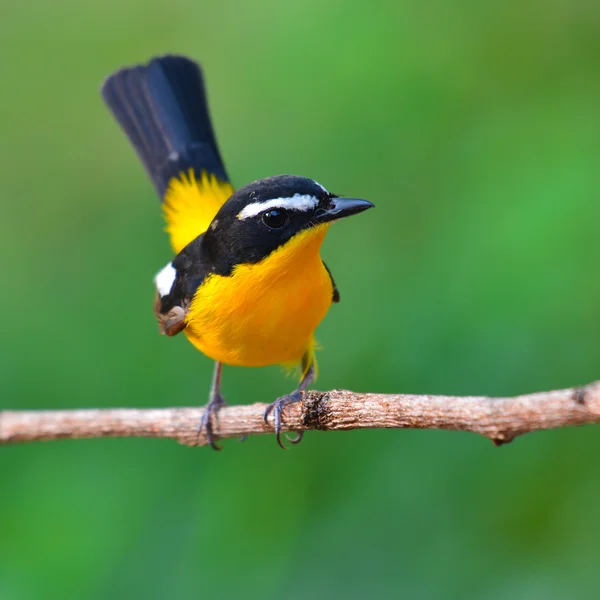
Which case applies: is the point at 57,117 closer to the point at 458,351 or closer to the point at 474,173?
the point at 474,173

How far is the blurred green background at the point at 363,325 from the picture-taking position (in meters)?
4.36

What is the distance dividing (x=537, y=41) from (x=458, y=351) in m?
3.00

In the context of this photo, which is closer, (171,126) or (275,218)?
(275,218)

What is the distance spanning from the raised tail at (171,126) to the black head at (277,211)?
172 centimetres

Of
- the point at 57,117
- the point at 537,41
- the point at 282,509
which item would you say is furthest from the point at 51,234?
the point at 537,41

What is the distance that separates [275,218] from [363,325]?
1.53 metres

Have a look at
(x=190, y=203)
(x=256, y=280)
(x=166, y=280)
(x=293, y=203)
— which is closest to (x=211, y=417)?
(x=166, y=280)

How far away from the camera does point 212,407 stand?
4965 mm

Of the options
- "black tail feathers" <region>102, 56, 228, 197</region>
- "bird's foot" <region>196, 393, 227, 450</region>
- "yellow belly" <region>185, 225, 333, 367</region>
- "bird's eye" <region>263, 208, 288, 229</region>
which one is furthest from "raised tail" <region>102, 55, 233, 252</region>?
"bird's eye" <region>263, 208, 288, 229</region>

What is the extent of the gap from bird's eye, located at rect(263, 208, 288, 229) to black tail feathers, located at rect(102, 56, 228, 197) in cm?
195

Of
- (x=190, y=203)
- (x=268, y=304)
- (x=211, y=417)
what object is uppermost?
(x=268, y=304)

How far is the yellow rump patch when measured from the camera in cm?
548

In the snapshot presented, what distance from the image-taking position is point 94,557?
4.63 metres

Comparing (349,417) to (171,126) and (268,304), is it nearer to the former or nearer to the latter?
(268,304)
